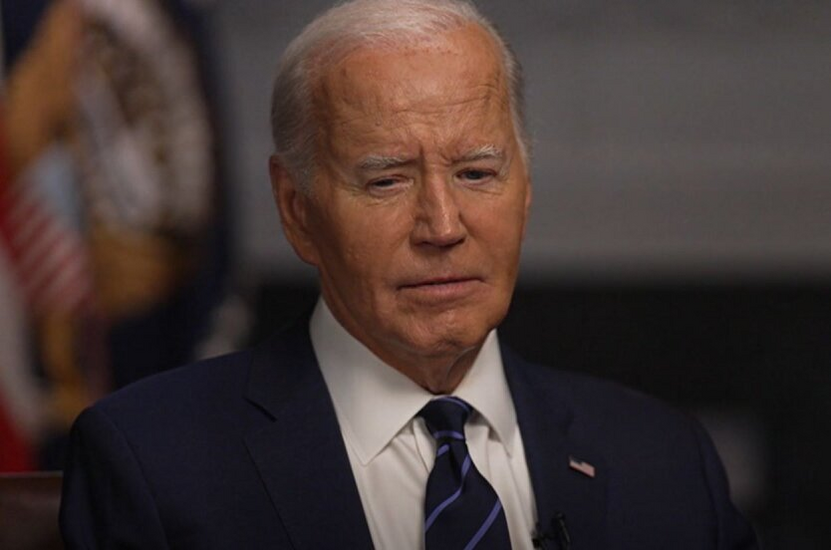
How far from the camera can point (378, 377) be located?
2.78m

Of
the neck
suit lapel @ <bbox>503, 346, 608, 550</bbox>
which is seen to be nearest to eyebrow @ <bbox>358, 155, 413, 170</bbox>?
the neck

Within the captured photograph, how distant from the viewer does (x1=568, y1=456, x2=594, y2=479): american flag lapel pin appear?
9.47 feet

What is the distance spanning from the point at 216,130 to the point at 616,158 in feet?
5.08

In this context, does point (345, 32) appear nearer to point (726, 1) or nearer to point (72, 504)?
point (72, 504)

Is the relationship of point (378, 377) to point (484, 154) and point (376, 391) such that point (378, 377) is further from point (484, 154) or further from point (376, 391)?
point (484, 154)

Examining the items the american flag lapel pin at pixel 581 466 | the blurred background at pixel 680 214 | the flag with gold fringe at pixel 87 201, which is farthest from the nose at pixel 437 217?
the blurred background at pixel 680 214

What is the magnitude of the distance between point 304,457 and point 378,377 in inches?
7.4

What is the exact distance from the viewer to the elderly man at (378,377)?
8.57 ft

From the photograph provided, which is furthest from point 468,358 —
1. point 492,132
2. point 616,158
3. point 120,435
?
point 616,158

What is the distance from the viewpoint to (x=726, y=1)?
18.1 ft

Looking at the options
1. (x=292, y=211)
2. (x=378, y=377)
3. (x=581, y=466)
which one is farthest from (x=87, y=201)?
(x=581, y=466)

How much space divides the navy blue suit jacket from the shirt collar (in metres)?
0.03

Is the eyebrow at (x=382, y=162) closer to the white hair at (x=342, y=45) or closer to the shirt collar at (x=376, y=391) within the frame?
the white hair at (x=342, y=45)

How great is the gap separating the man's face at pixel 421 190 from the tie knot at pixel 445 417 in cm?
10
